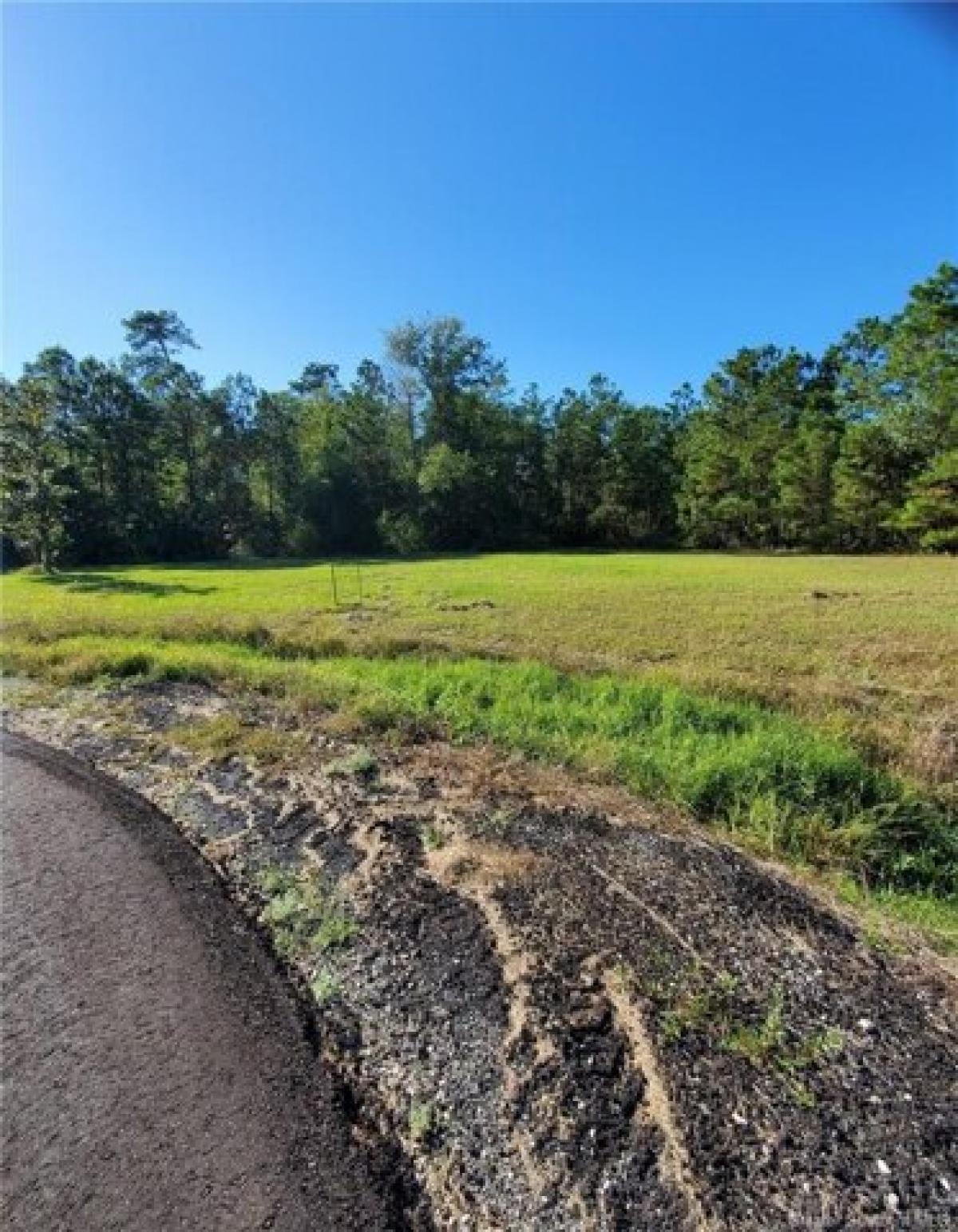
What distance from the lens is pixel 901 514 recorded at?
113 feet

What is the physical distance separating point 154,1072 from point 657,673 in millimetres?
7462

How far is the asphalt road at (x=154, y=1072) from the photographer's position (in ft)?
7.26

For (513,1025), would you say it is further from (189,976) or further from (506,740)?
(506,740)

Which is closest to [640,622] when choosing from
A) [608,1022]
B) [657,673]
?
[657,673]

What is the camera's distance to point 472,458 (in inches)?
1956

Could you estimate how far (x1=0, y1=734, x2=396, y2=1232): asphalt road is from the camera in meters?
2.21

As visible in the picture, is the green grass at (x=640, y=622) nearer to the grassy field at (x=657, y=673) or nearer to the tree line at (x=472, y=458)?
the grassy field at (x=657, y=673)

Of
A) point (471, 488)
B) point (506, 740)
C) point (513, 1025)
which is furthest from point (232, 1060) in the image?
point (471, 488)

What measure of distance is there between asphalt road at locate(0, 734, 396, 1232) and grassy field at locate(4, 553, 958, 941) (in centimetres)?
319

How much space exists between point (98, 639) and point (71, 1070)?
9.84m

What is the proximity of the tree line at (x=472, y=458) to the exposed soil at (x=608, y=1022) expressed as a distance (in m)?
35.0

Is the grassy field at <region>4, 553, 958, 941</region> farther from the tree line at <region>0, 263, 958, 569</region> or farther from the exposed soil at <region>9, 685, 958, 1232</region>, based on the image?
the tree line at <region>0, 263, 958, 569</region>

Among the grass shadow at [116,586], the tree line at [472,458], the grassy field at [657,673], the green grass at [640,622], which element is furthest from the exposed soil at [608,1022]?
the tree line at [472,458]

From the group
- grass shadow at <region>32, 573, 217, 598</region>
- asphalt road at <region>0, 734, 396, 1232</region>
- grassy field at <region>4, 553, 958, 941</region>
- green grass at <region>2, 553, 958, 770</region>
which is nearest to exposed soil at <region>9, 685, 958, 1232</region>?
asphalt road at <region>0, 734, 396, 1232</region>
